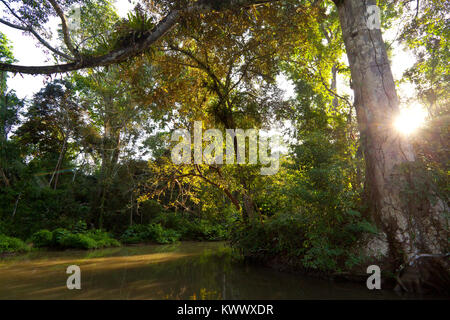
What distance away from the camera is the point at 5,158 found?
14.6 meters

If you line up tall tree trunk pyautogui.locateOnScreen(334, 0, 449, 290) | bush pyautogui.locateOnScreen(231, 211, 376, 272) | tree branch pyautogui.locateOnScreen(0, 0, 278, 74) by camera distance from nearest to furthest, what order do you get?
tall tree trunk pyautogui.locateOnScreen(334, 0, 449, 290), bush pyautogui.locateOnScreen(231, 211, 376, 272), tree branch pyautogui.locateOnScreen(0, 0, 278, 74)

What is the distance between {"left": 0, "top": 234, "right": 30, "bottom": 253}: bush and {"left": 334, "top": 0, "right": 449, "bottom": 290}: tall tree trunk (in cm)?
1157

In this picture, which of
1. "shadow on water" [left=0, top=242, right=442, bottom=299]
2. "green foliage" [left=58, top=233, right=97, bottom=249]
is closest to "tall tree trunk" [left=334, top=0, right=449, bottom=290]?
"shadow on water" [left=0, top=242, right=442, bottom=299]

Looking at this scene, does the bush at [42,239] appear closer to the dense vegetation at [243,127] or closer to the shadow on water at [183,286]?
the dense vegetation at [243,127]

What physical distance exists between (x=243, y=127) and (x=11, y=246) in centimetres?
958

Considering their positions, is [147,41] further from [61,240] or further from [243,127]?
[61,240]

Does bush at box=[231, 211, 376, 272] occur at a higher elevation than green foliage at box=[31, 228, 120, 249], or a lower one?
higher

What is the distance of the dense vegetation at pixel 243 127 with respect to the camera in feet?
13.3

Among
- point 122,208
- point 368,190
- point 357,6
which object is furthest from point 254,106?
point 122,208

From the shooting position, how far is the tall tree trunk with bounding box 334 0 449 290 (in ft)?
11.0

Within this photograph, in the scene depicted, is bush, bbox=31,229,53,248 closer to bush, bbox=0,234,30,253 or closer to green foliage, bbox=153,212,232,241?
bush, bbox=0,234,30,253

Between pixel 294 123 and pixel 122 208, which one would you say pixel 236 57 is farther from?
pixel 122 208

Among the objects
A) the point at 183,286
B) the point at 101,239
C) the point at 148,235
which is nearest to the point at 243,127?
the point at 183,286

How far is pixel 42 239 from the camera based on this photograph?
1058 cm
